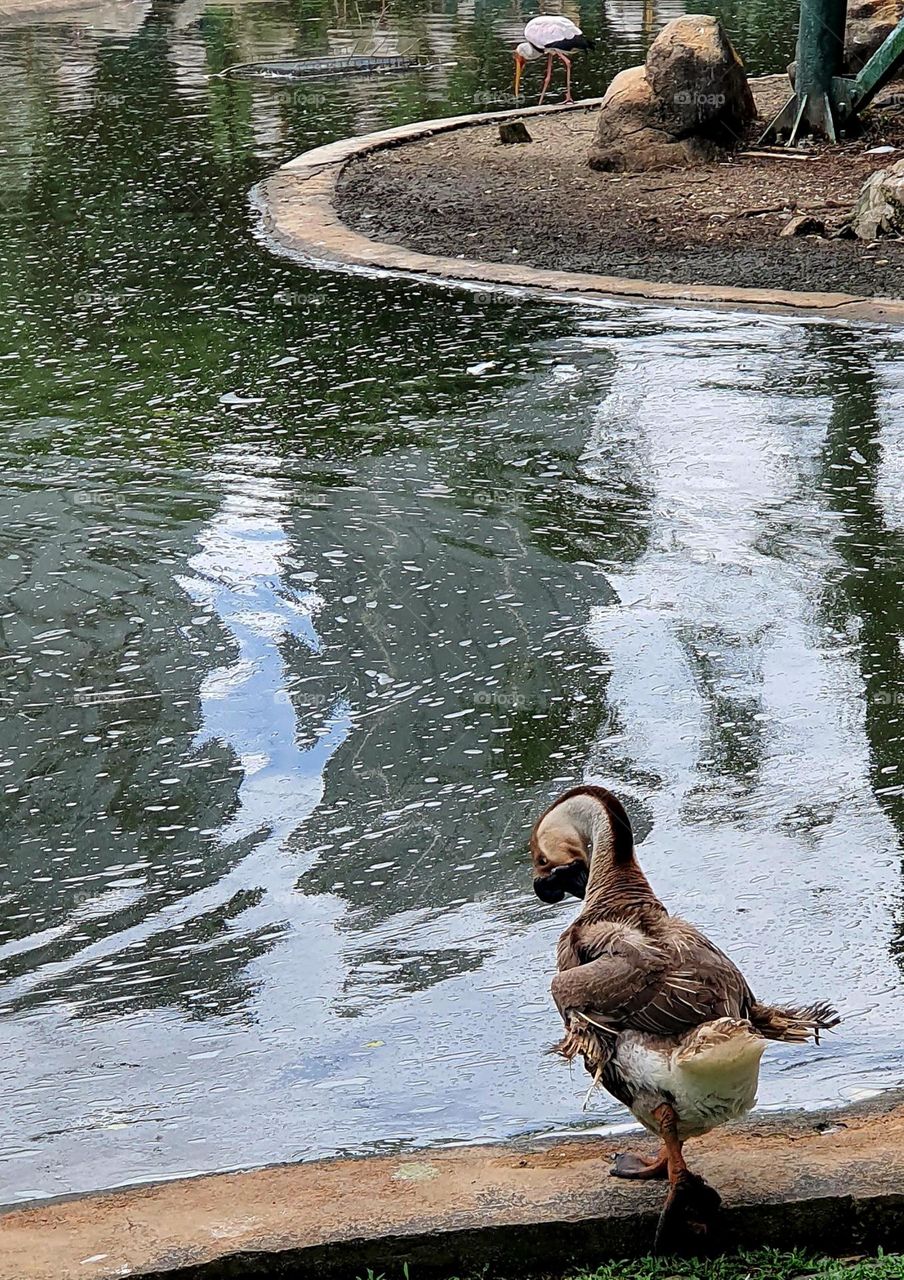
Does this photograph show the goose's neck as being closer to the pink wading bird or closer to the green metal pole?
the green metal pole

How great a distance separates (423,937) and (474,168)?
10175 millimetres

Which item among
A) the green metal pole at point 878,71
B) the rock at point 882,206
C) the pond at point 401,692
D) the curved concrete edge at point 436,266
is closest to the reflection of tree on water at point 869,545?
the pond at point 401,692

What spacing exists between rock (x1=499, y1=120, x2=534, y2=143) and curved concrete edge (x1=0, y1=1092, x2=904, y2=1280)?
12218 mm

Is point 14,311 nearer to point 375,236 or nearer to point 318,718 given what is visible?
point 375,236

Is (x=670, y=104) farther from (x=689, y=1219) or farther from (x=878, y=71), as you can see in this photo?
(x=689, y=1219)

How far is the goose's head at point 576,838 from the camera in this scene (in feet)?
9.47

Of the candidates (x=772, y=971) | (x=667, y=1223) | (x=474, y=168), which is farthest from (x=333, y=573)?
→ (x=474, y=168)

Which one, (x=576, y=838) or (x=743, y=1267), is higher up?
(x=576, y=838)

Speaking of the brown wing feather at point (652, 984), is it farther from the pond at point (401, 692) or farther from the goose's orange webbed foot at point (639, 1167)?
the pond at point (401, 692)

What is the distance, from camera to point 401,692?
4.98 metres

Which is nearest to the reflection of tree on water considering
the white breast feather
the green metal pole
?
the white breast feather

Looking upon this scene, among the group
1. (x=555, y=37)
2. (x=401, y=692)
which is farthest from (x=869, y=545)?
(x=555, y=37)

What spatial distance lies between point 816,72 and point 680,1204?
11670 mm

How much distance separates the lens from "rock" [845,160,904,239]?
9.89 metres
